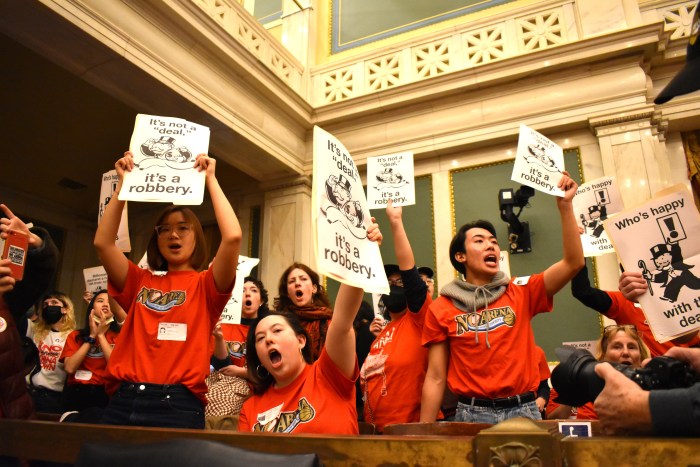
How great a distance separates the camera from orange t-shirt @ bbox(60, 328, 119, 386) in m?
3.42

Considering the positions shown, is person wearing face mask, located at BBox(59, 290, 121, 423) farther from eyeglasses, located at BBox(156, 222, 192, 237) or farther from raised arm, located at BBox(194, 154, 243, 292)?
raised arm, located at BBox(194, 154, 243, 292)

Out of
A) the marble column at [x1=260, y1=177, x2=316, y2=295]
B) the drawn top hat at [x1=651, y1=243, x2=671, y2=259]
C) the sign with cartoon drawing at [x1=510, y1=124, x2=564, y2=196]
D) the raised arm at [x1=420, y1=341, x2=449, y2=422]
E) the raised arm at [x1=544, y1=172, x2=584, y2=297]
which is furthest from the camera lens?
the marble column at [x1=260, y1=177, x2=316, y2=295]

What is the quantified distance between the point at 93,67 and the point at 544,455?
490 cm

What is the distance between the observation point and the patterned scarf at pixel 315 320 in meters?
3.15

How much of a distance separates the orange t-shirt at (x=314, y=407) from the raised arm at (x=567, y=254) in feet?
3.48

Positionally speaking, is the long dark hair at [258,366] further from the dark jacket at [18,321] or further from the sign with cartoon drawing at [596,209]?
the sign with cartoon drawing at [596,209]

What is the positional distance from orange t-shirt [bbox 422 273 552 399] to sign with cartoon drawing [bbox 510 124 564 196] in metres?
0.83

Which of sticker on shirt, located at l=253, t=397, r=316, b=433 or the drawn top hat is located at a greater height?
the drawn top hat

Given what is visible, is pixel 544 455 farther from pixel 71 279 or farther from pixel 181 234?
pixel 71 279

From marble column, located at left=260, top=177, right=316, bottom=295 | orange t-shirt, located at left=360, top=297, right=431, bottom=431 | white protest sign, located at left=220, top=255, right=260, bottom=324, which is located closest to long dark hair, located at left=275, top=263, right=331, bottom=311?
white protest sign, located at left=220, top=255, right=260, bottom=324

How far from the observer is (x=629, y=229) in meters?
2.27

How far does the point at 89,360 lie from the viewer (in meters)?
3.49

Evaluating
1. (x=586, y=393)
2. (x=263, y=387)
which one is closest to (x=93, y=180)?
(x=263, y=387)

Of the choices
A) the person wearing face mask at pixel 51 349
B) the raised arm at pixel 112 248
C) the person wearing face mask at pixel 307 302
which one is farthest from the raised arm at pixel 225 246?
the person wearing face mask at pixel 51 349
